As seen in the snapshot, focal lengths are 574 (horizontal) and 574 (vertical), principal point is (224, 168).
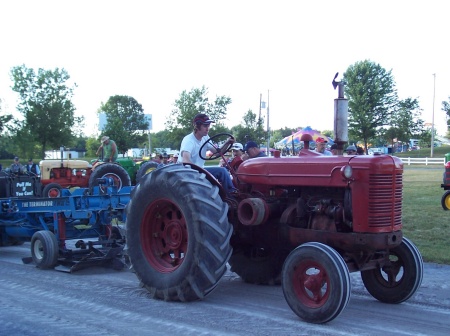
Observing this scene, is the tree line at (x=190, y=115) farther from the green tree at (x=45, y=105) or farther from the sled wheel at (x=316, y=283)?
the sled wheel at (x=316, y=283)

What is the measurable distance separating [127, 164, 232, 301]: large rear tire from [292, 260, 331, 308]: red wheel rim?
75 centimetres

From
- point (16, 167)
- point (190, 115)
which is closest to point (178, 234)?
point (16, 167)

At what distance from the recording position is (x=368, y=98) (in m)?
44.2

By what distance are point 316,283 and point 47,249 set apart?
3979mm

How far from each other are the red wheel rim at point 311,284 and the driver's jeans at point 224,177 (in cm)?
140

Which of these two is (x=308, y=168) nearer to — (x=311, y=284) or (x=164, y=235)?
(x=311, y=284)

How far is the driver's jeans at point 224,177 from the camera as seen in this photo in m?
6.15

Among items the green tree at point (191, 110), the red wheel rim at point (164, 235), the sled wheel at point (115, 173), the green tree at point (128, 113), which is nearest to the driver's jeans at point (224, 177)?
the red wheel rim at point (164, 235)

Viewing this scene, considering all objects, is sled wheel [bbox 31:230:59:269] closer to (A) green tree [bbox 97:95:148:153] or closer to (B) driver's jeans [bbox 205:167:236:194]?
(B) driver's jeans [bbox 205:167:236:194]

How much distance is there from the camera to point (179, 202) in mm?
5625

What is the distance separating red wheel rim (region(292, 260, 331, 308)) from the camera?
4.93 meters

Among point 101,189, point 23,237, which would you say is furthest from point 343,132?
point 23,237

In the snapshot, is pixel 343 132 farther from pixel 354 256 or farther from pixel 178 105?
pixel 178 105

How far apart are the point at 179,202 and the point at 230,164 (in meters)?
1.34
